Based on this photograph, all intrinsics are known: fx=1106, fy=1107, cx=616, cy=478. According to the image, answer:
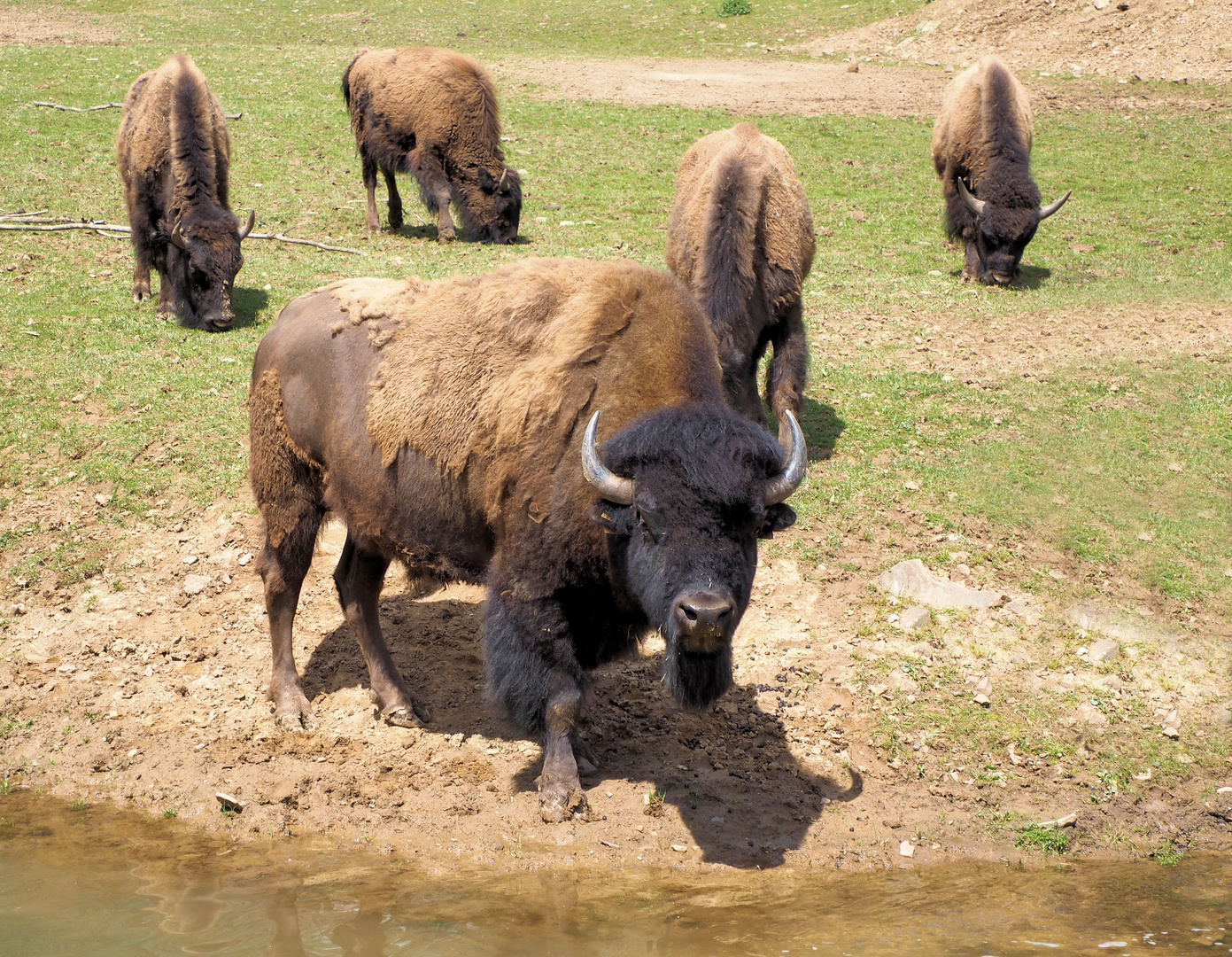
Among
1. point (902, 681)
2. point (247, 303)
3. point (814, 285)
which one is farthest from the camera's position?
point (814, 285)

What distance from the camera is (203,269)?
11.5 meters

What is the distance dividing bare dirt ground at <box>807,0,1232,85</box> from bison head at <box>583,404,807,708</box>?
2318 cm

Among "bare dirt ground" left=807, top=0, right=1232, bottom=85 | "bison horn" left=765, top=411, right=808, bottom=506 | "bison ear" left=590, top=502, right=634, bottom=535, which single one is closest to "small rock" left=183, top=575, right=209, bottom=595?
"bison ear" left=590, top=502, right=634, bottom=535

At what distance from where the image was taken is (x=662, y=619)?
4816 millimetres

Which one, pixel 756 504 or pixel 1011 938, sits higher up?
pixel 756 504

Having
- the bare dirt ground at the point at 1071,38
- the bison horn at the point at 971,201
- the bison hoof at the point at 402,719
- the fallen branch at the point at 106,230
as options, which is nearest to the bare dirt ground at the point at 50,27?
the fallen branch at the point at 106,230

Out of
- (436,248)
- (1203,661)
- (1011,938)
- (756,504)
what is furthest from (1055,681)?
(436,248)

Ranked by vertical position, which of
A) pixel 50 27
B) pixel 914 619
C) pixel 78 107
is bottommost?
pixel 914 619

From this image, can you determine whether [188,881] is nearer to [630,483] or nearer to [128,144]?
[630,483]

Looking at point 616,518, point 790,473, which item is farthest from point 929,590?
point 616,518

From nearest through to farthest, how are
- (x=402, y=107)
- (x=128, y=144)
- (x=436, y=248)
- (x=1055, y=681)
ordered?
1. (x=1055, y=681)
2. (x=128, y=144)
3. (x=436, y=248)
4. (x=402, y=107)

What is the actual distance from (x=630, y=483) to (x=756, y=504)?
A: 0.55m

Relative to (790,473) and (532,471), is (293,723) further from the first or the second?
(790,473)

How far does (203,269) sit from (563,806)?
8185 millimetres
